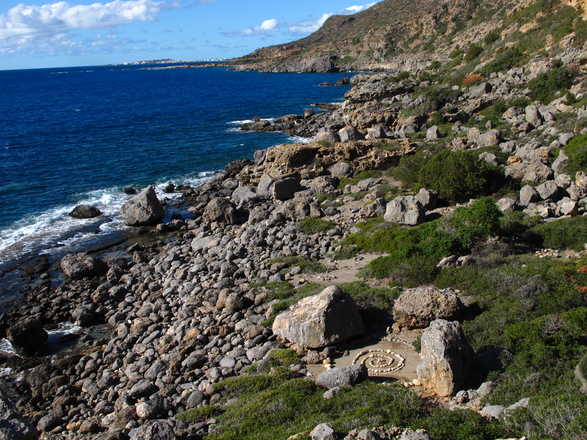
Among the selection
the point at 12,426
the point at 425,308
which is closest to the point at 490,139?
the point at 425,308

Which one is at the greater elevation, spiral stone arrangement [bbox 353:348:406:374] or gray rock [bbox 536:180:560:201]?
gray rock [bbox 536:180:560:201]

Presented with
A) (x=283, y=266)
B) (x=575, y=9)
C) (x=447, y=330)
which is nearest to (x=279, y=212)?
(x=283, y=266)

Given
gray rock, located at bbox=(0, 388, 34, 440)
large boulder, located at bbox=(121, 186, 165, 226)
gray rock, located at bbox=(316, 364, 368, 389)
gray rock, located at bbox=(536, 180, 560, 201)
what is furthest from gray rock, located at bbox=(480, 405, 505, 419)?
large boulder, located at bbox=(121, 186, 165, 226)

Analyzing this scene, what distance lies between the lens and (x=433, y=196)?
25.3 m

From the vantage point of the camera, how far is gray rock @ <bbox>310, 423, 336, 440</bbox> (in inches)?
340

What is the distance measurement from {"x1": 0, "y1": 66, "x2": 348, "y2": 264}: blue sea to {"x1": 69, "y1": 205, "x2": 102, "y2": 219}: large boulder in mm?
709

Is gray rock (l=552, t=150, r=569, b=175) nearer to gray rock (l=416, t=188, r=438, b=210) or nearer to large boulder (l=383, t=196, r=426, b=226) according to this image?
gray rock (l=416, t=188, r=438, b=210)

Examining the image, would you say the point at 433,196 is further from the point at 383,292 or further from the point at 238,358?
the point at 238,358

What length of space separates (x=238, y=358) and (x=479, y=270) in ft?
28.7

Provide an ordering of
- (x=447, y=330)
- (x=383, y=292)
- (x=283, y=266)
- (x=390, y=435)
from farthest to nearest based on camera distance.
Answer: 1. (x=283, y=266)
2. (x=383, y=292)
3. (x=447, y=330)
4. (x=390, y=435)

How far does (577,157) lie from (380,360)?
17669mm

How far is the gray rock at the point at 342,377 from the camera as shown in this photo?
11766 mm

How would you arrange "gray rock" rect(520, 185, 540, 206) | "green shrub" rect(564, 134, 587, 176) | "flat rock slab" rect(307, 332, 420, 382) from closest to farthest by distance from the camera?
"flat rock slab" rect(307, 332, 420, 382) < "gray rock" rect(520, 185, 540, 206) < "green shrub" rect(564, 134, 587, 176)

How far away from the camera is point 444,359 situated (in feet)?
35.0
